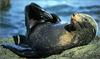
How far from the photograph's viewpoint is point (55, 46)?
20.6 feet

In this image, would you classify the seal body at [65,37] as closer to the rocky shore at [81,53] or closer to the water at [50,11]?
the rocky shore at [81,53]

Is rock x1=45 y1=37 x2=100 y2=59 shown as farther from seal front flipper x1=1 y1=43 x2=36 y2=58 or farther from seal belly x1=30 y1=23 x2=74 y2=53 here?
seal front flipper x1=1 y1=43 x2=36 y2=58

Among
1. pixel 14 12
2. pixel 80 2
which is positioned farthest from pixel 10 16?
pixel 80 2

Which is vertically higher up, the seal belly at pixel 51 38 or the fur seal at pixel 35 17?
the fur seal at pixel 35 17

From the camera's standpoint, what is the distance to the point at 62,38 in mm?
6324

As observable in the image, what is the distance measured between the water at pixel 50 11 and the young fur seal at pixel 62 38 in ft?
25.2

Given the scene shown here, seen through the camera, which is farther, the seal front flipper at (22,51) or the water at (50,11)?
the water at (50,11)

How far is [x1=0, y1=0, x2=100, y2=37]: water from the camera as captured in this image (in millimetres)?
15539

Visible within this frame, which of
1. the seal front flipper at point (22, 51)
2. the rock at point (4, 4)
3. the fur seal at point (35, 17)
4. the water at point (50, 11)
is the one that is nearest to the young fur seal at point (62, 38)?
the seal front flipper at point (22, 51)

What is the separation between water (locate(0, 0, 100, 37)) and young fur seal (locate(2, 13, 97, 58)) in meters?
7.69

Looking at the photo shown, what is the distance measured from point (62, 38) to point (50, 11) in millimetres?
12433

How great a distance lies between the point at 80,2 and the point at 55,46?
15.5 metres

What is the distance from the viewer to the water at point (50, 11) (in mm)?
15539

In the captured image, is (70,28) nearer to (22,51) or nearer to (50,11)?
(22,51)
